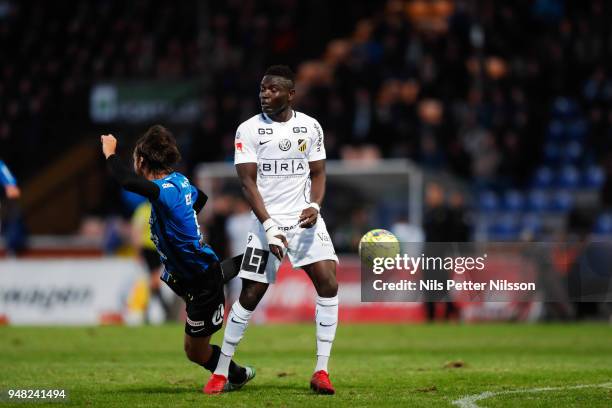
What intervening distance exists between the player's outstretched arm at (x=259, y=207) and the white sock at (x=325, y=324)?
0.60 m

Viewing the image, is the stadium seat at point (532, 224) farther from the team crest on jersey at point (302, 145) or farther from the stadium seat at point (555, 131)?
the team crest on jersey at point (302, 145)

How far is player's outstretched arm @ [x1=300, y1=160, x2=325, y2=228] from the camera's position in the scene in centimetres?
970

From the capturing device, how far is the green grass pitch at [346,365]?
9336 mm

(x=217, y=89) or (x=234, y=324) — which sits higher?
(x=217, y=89)

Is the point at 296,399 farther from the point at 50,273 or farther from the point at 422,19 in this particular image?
the point at 422,19

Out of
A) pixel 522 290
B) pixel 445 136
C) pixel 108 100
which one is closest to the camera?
pixel 522 290

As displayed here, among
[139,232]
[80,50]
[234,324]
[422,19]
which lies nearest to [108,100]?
[80,50]

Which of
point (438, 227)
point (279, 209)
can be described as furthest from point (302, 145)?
point (438, 227)

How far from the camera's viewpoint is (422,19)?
28375 millimetres

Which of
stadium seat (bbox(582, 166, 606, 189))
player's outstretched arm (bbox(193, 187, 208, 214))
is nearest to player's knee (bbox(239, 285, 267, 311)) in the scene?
player's outstretched arm (bbox(193, 187, 208, 214))

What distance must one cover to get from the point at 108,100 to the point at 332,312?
22.3m

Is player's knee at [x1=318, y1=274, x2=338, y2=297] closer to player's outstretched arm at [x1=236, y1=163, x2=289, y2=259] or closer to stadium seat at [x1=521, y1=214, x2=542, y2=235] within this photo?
player's outstretched arm at [x1=236, y1=163, x2=289, y2=259]

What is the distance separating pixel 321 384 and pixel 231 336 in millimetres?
885

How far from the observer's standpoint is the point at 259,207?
380 inches
